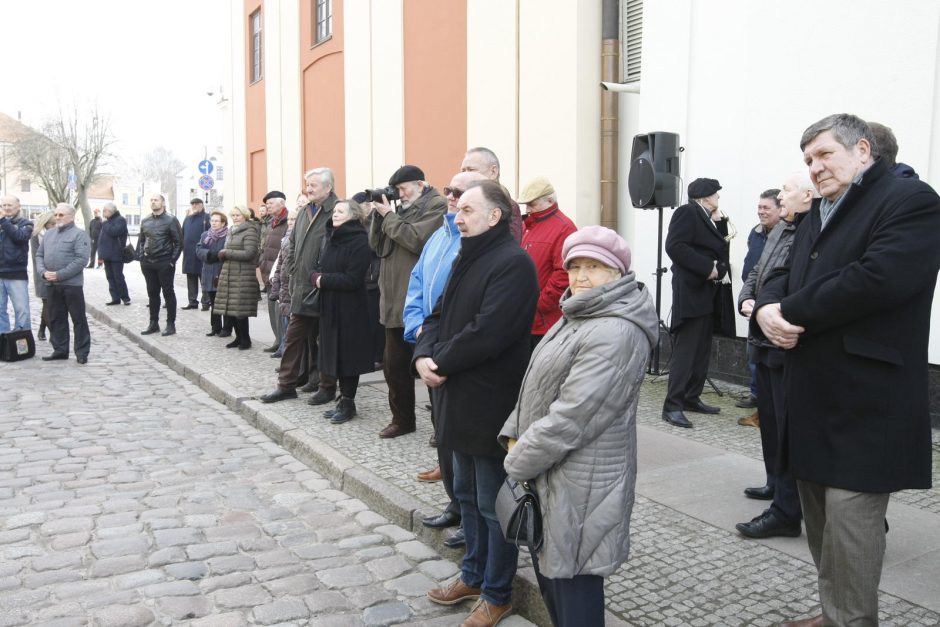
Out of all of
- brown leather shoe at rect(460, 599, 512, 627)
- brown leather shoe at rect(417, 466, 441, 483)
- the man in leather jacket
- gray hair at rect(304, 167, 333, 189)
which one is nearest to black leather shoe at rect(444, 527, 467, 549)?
brown leather shoe at rect(460, 599, 512, 627)

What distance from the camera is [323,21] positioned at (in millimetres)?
17500

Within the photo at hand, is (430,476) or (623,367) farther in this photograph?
(430,476)

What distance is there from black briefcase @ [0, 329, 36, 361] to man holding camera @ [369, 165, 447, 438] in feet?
21.2

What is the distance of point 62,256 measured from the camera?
1032 centimetres

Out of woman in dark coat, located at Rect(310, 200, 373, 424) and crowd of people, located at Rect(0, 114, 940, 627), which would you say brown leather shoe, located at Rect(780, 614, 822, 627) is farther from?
woman in dark coat, located at Rect(310, 200, 373, 424)

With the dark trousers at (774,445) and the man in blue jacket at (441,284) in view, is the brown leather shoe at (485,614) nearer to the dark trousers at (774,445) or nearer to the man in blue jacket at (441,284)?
the man in blue jacket at (441,284)

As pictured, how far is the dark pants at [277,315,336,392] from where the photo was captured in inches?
305

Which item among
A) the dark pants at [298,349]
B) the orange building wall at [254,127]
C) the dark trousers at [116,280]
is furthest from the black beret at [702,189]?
the orange building wall at [254,127]

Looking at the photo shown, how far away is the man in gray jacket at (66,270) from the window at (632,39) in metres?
6.86

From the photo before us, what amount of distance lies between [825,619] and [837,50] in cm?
571

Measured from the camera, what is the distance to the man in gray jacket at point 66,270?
10.3 metres

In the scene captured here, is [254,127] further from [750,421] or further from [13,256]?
[750,421]

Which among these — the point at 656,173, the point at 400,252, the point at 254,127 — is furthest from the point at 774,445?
the point at 254,127

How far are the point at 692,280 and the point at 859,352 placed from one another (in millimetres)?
4047
